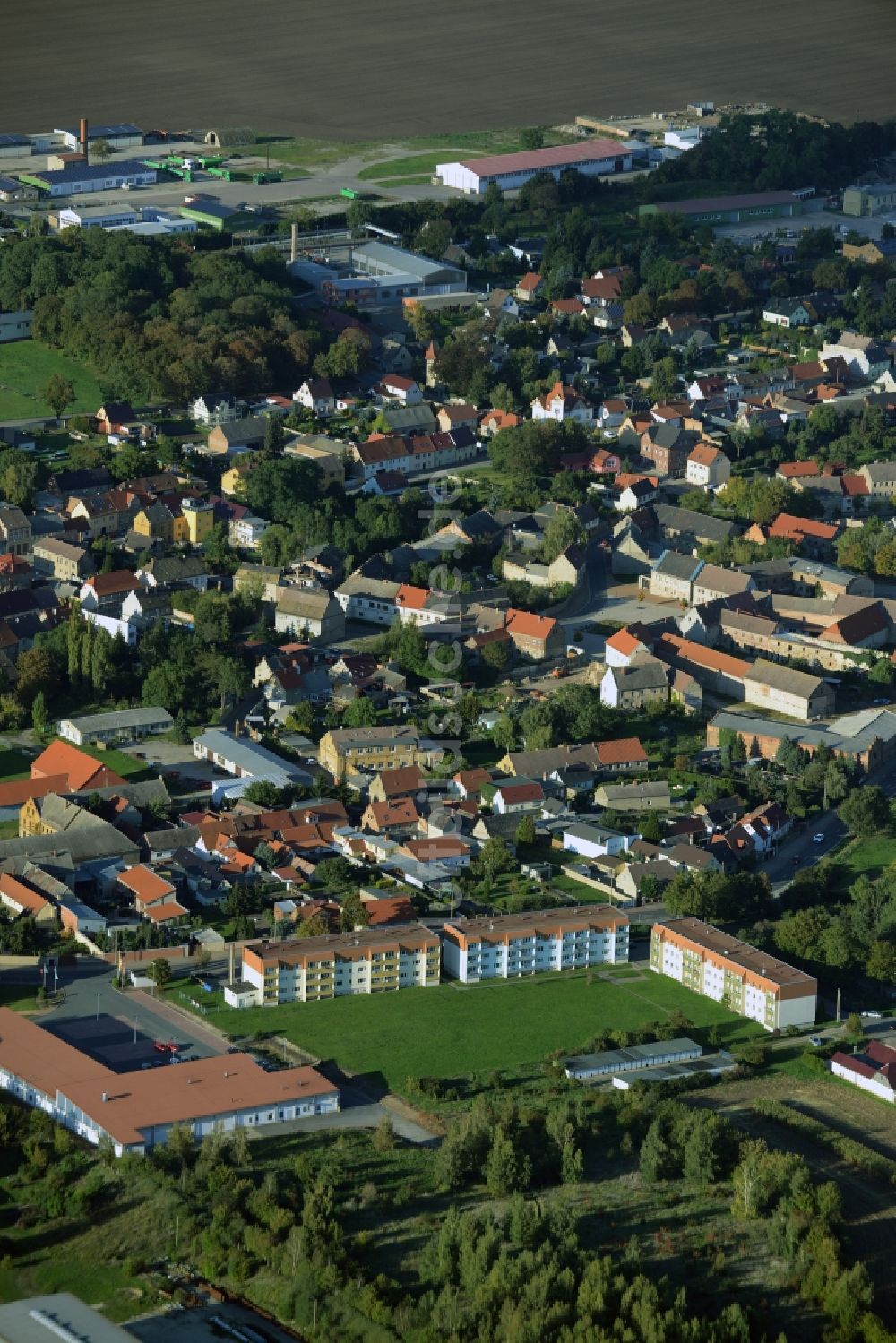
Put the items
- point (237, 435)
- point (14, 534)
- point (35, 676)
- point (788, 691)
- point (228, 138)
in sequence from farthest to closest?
point (228, 138) < point (237, 435) < point (14, 534) < point (788, 691) < point (35, 676)

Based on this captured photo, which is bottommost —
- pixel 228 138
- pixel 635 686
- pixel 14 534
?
pixel 635 686

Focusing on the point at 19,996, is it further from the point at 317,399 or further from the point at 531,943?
the point at 317,399

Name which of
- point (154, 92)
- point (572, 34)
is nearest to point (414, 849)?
point (154, 92)

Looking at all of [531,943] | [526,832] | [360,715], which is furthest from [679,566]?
[531,943]

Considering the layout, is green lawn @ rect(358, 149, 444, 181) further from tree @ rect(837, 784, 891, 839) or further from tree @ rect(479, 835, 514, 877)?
tree @ rect(479, 835, 514, 877)

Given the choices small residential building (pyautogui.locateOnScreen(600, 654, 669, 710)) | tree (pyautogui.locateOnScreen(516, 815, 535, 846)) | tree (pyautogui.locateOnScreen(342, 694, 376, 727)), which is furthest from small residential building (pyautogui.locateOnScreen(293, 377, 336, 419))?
tree (pyautogui.locateOnScreen(516, 815, 535, 846))

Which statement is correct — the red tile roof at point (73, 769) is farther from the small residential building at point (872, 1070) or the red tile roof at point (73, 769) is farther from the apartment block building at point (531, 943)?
the small residential building at point (872, 1070)

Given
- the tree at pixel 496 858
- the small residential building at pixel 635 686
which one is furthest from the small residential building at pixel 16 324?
the tree at pixel 496 858
